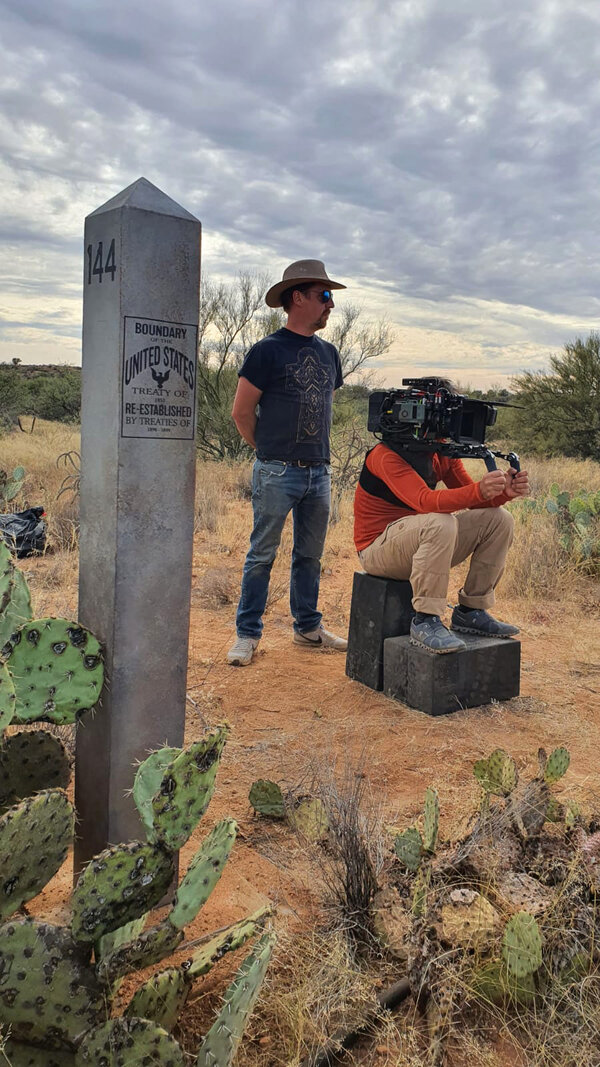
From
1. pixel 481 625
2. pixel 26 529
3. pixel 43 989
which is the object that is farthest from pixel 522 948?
pixel 26 529

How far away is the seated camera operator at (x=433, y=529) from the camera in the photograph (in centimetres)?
393

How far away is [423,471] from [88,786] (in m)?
2.50

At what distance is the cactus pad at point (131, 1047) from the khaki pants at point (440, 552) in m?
2.70

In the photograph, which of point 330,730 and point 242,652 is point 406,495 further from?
point 242,652

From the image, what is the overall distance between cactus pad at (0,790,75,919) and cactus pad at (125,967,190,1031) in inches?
13.5

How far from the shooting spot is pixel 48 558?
7180 millimetres

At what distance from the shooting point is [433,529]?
393cm

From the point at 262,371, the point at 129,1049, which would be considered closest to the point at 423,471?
the point at 262,371

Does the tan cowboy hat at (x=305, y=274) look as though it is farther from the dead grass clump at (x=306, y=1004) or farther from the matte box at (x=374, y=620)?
the dead grass clump at (x=306, y=1004)

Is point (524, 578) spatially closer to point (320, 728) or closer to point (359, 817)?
point (320, 728)

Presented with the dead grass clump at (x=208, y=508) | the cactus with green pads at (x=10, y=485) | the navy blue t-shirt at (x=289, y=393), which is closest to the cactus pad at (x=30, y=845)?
the navy blue t-shirt at (x=289, y=393)

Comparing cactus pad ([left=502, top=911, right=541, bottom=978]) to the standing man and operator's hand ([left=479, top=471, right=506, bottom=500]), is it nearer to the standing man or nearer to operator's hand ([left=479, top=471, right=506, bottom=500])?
operator's hand ([left=479, top=471, right=506, bottom=500])

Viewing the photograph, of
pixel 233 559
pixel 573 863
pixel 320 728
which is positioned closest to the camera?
pixel 573 863

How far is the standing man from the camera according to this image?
446 centimetres
